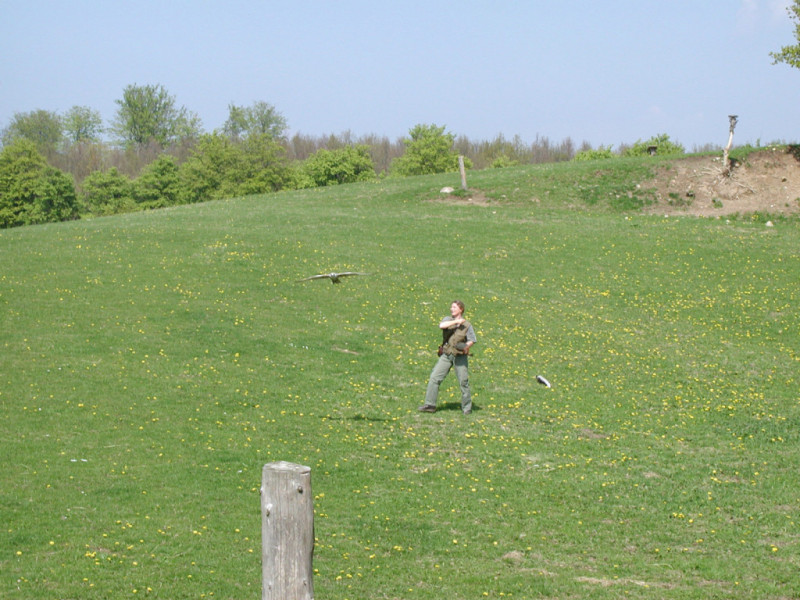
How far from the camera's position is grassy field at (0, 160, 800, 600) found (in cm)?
1091

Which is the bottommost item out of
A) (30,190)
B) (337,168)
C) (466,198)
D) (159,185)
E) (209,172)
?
(466,198)

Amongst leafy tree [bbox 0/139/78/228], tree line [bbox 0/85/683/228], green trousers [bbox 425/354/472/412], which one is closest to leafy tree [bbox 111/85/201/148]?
tree line [bbox 0/85/683/228]

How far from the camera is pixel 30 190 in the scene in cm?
8125

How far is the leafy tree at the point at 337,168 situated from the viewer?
99812 millimetres

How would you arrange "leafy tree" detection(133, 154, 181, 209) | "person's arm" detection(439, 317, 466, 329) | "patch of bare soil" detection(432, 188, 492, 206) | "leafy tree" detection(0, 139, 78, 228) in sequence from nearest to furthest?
1. "person's arm" detection(439, 317, 466, 329)
2. "patch of bare soil" detection(432, 188, 492, 206)
3. "leafy tree" detection(0, 139, 78, 228)
4. "leafy tree" detection(133, 154, 181, 209)

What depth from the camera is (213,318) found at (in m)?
25.6

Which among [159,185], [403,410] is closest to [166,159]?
[159,185]

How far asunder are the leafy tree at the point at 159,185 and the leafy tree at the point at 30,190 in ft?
34.4

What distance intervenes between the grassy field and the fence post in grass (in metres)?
4.06

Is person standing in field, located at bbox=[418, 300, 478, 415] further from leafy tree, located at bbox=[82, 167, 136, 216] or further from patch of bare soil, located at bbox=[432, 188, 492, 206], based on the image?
leafy tree, located at bbox=[82, 167, 136, 216]

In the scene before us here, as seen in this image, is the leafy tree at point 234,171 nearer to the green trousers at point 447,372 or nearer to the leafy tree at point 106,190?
the leafy tree at point 106,190

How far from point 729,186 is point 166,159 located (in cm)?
6763

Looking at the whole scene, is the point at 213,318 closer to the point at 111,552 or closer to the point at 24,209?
the point at 111,552

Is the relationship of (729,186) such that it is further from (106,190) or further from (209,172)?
(106,190)
